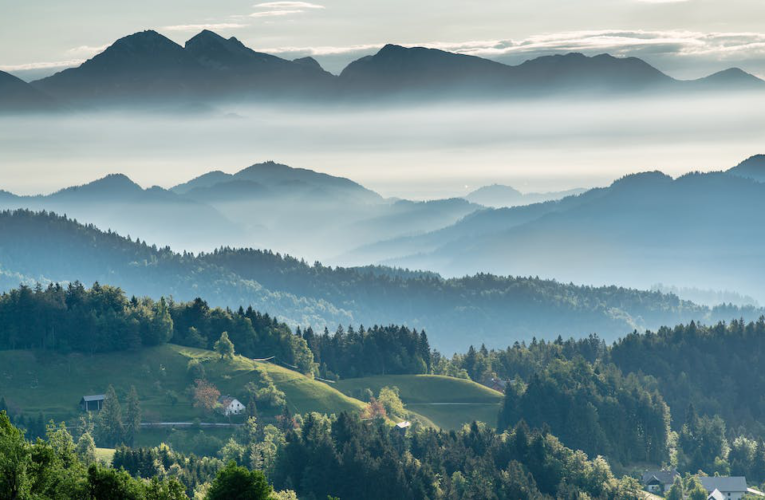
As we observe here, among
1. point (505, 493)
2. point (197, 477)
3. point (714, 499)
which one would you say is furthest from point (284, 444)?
point (714, 499)

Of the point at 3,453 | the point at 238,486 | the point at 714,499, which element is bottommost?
the point at 714,499

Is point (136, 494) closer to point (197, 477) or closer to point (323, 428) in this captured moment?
point (197, 477)

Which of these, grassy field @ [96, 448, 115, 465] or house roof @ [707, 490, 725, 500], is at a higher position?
grassy field @ [96, 448, 115, 465]

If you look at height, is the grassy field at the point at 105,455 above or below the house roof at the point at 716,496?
above

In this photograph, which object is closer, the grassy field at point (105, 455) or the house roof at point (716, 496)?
the grassy field at point (105, 455)

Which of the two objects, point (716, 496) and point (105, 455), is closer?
point (105, 455)

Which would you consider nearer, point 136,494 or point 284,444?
point 136,494

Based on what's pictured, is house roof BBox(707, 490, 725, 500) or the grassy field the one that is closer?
the grassy field

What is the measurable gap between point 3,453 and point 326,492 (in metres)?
98.2

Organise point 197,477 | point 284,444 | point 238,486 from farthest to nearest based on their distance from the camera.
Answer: point 284,444, point 197,477, point 238,486

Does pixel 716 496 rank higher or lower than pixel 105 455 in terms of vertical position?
lower

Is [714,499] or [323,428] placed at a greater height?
[323,428]

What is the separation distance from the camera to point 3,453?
70125 mm

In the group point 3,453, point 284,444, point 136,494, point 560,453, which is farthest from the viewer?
point 560,453
